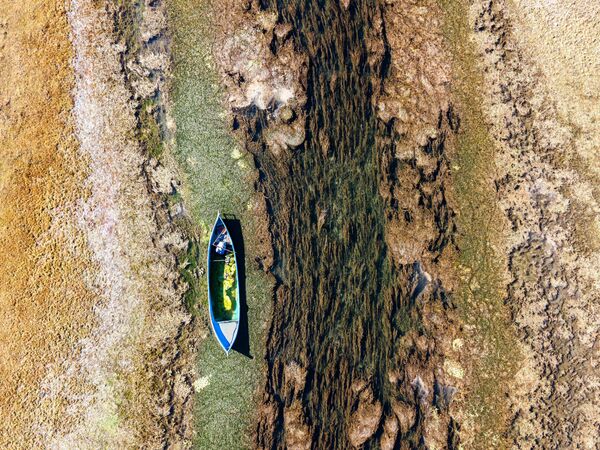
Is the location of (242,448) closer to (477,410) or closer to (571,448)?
(477,410)

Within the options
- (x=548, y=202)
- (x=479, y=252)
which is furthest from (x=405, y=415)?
(x=548, y=202)

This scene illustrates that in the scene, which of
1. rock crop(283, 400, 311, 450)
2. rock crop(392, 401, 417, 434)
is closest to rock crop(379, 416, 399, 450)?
rock crop(392, 401, 417, 434)

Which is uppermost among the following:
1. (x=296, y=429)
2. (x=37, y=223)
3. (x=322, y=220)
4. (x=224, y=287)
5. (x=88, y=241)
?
(x=37, y=223)

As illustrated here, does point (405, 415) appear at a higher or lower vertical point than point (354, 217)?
lower

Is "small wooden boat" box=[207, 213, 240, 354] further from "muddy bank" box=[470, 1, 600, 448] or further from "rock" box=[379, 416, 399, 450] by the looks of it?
"muddy bank" box=[470, 1, 600, 448]

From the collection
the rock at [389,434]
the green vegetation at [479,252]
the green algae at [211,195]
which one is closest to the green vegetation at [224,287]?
the green algae at [211,195]

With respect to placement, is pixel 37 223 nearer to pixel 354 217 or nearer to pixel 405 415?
pixel 354 217
